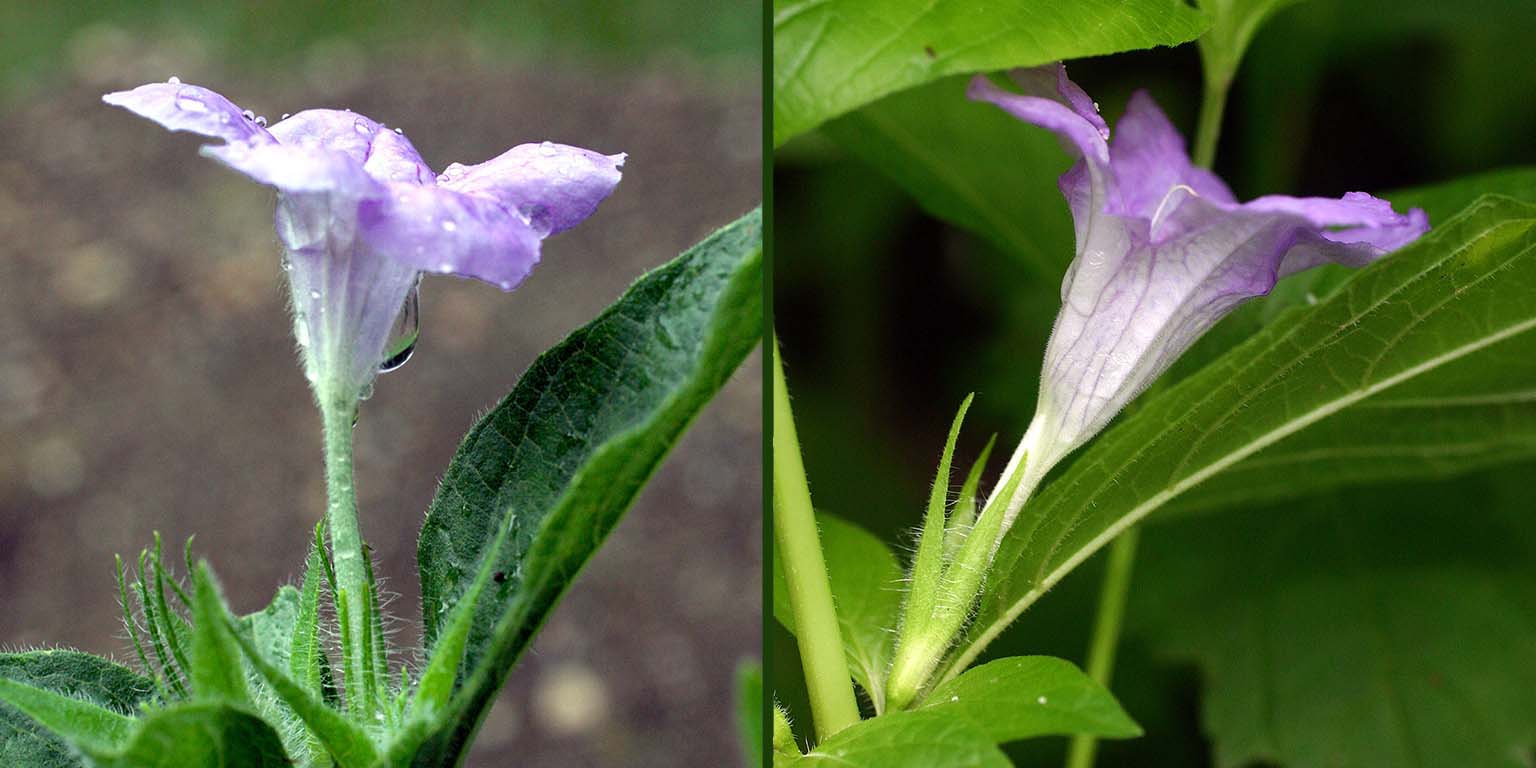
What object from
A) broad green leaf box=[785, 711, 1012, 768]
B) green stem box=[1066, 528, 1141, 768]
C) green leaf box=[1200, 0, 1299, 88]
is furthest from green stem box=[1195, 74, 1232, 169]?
broad green leaf box=[785, 711, 1012, 768]

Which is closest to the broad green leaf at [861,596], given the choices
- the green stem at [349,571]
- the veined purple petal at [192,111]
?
the green stem at [349,571]

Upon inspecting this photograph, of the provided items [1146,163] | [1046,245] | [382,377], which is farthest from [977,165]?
[382,377]

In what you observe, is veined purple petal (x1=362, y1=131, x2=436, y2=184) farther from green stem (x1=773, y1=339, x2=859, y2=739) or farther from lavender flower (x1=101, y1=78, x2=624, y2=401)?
green stem (x1=773, y1=339, x2=859, y2=739)

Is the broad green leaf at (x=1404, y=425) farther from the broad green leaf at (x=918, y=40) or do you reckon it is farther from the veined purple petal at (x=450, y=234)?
the veined purple petal at (x=450, y=234)

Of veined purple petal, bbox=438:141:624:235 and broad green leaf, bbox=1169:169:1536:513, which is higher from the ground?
broad green leaf, bbox=1169:169:1536:513

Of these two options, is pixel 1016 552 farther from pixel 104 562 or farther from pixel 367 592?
pixel 104 562

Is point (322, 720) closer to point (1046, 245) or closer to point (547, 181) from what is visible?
point (547, 181)
